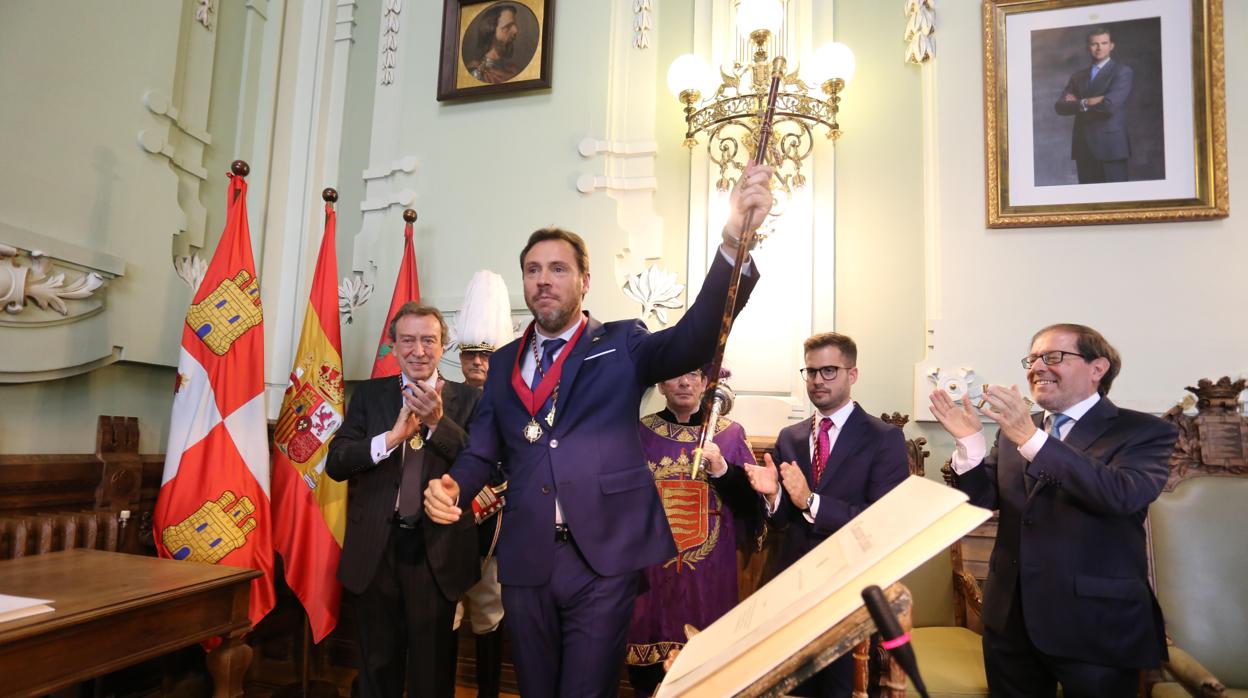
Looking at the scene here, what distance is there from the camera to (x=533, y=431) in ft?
6.36

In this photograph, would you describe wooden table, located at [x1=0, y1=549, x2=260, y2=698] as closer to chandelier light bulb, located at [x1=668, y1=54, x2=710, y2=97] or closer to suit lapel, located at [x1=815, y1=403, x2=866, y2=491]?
suit lapel, located at [x1=815, y1=403, x2=866, y2=491]


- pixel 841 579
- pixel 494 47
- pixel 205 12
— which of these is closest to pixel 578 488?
pixel 841 579

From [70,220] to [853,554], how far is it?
353cm

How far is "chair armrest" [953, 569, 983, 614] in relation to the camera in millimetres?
2887

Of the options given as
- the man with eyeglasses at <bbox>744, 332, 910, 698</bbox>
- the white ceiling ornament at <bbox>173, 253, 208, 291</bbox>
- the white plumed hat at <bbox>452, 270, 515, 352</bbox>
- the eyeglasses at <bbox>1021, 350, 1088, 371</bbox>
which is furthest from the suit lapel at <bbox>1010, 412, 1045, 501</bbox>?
the white ceiling ornament at <bbox>173, 253, 208, 291</bbox>

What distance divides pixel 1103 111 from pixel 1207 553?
2.02m

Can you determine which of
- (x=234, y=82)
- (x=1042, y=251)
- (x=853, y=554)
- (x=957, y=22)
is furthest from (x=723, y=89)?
(x=853, y=554)

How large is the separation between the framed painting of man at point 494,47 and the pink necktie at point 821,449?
254 cm

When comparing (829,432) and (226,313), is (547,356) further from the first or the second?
(226,313)

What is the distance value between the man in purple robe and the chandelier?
1.36 m

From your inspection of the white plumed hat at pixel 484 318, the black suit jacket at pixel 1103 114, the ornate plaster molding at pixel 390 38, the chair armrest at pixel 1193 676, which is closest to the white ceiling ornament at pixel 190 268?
the white plumed hat at pixel 484 318

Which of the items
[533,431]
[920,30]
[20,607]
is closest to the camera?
[20,607]

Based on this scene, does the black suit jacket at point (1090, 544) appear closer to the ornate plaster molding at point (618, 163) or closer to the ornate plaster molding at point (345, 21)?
the ornate plaster molding at point (618, 163)

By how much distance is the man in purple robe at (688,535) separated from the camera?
277 cm
